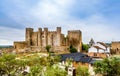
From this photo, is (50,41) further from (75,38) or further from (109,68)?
(109,68)

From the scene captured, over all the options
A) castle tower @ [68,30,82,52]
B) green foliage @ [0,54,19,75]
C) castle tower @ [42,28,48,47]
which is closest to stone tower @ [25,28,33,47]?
castle tower @ [42,28,48,47]

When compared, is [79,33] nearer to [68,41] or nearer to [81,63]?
[68,41]

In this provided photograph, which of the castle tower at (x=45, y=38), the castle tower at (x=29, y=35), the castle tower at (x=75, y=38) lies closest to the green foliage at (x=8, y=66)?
the castle tower at (x=45, y=38)

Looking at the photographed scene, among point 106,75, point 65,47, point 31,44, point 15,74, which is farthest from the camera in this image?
point 31,44

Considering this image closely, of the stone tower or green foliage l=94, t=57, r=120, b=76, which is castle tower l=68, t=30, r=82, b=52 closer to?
the stone tower

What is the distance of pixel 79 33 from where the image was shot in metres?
87.2

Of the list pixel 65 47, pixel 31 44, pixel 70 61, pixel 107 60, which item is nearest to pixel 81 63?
pixel 70 61

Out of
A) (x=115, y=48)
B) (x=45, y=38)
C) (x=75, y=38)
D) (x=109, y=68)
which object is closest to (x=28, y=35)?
(x=45, y=38)

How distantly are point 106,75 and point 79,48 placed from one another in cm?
3411

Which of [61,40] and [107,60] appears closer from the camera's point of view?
[107,60]

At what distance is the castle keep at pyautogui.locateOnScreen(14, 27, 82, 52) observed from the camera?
281ft

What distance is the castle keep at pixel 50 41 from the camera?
281 ft

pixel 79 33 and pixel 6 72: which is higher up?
pixel 79 33

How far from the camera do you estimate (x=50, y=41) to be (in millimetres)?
87438
